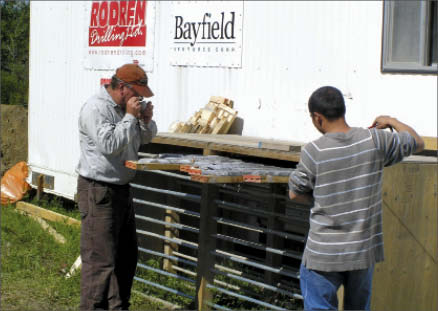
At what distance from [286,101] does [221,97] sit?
0.84 m

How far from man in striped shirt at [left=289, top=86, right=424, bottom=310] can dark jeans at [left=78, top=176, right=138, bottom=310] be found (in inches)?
70.5

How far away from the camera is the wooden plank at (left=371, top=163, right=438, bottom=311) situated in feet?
16.2

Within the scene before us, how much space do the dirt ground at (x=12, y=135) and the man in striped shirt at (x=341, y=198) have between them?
8.58 m

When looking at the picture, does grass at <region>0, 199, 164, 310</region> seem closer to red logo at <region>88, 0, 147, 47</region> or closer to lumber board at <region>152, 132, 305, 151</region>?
lumber board at <region>152, 132, 305, 151</region>

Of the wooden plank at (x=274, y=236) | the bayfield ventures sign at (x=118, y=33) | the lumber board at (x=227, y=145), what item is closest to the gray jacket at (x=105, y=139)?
the lumber board at (x=227, y=145)

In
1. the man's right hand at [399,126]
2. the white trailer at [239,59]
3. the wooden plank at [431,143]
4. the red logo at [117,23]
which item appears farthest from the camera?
Result: the red logo at [117,23]

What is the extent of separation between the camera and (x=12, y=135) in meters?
12.0

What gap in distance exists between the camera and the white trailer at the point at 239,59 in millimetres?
5855

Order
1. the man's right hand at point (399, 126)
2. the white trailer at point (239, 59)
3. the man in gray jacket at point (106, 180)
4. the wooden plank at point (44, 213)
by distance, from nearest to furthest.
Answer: the man's right hand at point (399, 126) → the man in gray jacket at point (106, 180) → the white trailer at point (239, 59) → the wooden plank at point (44, 213)

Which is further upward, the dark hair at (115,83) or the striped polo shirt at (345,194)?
the dark hair at (115,83)

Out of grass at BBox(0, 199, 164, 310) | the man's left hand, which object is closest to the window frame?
the man's left hand

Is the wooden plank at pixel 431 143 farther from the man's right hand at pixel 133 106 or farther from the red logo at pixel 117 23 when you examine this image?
the red logo at pixel 117 23

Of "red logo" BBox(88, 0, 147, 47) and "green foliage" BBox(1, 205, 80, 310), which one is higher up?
"red logo" BBox(88, 0, 147, 47)

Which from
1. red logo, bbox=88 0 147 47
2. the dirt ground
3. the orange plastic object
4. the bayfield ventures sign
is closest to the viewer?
the bayfield ventures sign
